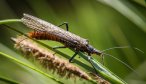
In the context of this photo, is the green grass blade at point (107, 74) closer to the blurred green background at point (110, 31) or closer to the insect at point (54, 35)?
the insect at point (54, 35)

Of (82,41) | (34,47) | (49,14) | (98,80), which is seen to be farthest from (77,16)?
(98,80)

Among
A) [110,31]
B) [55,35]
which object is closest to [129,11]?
[110,31]

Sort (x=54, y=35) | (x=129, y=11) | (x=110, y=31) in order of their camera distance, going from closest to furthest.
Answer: (x=54, y=35) < (x=129, y=11) < (x=110, y=31)

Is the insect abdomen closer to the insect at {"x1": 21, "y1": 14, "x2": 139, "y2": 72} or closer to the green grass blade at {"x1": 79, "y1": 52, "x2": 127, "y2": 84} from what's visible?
the insect at {"x1": 21, "y1": 14, "x2": 139, "y2": 72}

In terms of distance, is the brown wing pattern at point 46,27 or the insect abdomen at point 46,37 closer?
the insect abdomen at point 46,37

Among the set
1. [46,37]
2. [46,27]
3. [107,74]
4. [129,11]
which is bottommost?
[107,74]

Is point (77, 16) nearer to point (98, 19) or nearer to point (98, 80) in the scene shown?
point (98, 19)

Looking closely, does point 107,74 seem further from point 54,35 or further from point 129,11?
point 129,11

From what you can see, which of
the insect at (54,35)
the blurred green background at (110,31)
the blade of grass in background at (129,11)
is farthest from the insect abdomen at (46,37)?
the blade of grass in background at (129,11)

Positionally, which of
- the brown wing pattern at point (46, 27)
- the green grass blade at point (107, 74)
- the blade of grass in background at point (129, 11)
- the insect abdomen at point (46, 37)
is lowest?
the green grass blade at point (107, 74)
